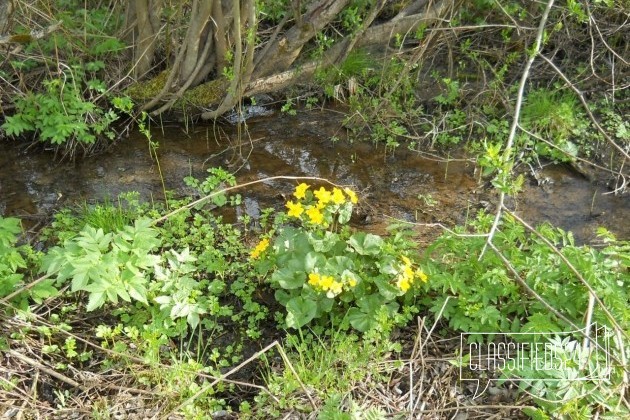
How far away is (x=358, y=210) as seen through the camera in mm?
3580

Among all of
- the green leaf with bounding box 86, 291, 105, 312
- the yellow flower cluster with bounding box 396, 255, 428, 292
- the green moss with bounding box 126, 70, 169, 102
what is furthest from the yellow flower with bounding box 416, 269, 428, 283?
the green moss with bounding box 126, 70, 169, 102

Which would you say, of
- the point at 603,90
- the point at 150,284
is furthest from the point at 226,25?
the point at 603,90

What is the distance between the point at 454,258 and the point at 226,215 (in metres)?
1.43

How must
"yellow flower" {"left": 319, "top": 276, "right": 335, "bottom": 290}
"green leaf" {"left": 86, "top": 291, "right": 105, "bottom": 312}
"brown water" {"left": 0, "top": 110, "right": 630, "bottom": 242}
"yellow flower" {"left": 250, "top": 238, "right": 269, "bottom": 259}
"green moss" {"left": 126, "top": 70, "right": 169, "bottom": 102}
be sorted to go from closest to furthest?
1. "green leaf" {"left": 86, "top": 291, "right": 105, "bottom": 312}
2. "yellow flower" {"left": 319, "top": 276, "right": 335, "bottom": 290}
3. "yellow flower" {"left": 250, "top": 238, "right": 269, "bottom": 259}
4. "brown water" {"left": 0, "top": 110, "right": 630, "bottom": 242}
5. "green moss" {"left": 126, "top": 70, "right": 169, "bottom": 102}

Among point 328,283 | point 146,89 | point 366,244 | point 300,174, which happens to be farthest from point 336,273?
point 146,89

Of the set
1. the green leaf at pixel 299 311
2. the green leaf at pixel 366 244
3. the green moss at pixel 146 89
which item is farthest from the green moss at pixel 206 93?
the green leaf at pixel 299 311

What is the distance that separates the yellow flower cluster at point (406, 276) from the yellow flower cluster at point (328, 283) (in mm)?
200

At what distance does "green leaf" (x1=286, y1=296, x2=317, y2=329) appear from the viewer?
250 cm

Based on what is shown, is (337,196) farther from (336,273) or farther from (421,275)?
(421,275)

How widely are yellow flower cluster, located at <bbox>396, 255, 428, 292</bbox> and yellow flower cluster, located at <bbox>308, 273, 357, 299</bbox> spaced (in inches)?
7.9

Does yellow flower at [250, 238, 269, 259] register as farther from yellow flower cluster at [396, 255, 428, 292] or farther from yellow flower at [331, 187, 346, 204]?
yellow flower cluster at [396, 255, 428, 292]

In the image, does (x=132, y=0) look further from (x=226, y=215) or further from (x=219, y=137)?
(x=226, y=215)

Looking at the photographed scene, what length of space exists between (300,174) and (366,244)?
4.54 ft

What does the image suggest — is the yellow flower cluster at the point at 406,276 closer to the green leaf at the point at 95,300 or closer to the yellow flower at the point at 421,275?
the yellow flower at the point at 421,275
